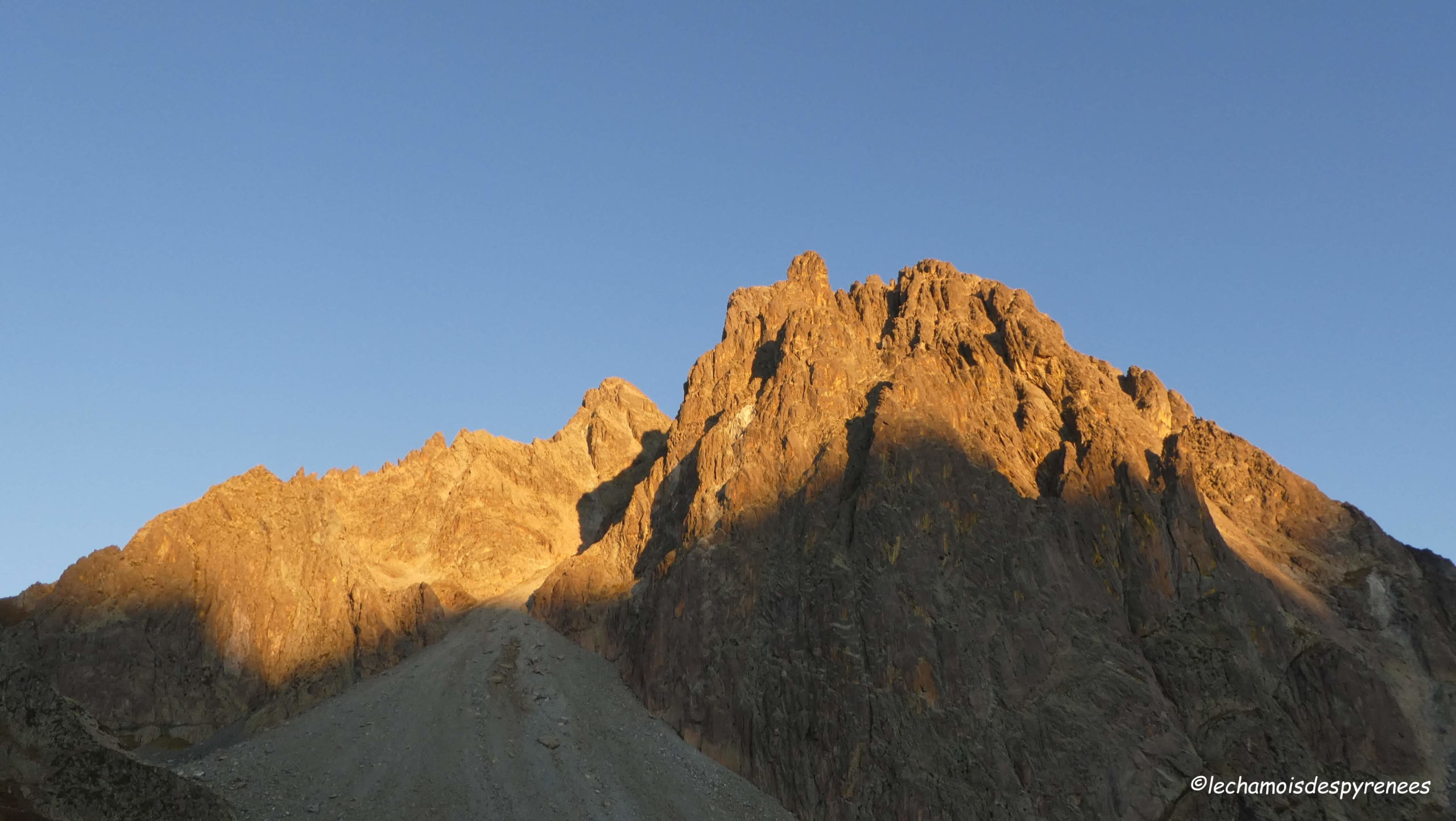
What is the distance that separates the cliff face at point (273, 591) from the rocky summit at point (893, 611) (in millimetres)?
259

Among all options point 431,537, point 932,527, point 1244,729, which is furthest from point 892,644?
point 431,537

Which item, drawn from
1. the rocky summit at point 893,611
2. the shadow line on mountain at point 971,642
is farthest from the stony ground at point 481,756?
the shadow line on mountain at point 971,642

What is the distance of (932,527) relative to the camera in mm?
77562

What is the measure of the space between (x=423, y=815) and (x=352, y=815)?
4.02 meters

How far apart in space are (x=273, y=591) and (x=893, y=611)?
1913 inches

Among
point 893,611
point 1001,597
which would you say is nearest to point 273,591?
point 893,611

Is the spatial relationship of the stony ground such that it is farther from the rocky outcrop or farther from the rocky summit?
the rocky outcrop

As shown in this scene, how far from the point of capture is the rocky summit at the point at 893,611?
65.9m

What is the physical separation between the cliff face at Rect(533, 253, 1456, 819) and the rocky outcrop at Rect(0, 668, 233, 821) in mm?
36317

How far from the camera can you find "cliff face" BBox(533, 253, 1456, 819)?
217 feet

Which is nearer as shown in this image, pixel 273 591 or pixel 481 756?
pixel 481 756

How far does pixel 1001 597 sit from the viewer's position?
7375 centimetres

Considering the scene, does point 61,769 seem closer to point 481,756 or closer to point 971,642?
point 481,756

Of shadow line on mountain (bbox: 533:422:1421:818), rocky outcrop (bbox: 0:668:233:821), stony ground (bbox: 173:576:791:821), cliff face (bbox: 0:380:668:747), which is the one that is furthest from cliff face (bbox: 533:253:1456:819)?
rocky outcrop (bbox: 0:668:233:821)
